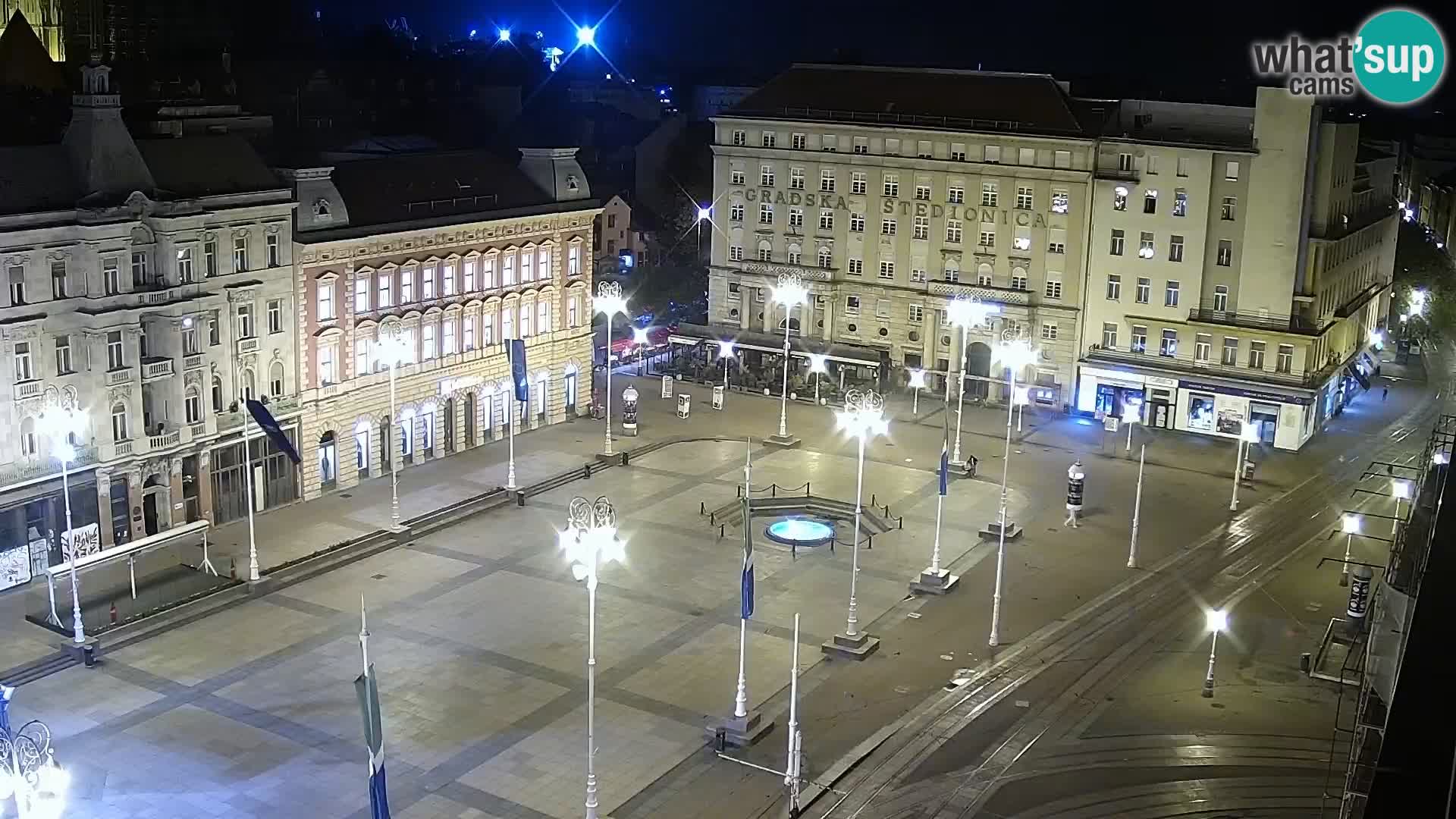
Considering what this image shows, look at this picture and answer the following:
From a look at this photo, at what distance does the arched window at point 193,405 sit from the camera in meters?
57.2

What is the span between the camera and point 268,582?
2055 inches

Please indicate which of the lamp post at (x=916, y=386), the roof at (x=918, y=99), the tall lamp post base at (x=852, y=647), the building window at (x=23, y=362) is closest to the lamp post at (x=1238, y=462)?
the lamp post at (x=916, y=386)

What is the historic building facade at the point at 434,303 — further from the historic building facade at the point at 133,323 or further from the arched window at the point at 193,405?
the arched window at the point at 193,405

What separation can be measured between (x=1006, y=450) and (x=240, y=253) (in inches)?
1326

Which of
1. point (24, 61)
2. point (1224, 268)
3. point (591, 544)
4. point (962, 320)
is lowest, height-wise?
point (962, 320)

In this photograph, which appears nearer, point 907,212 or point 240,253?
point 240,253

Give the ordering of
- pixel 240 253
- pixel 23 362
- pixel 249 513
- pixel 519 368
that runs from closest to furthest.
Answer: pixel 23 362 → pixel 249 513 → pixel 240 253 → pixel 519 368

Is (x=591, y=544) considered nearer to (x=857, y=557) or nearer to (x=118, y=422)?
(x=857, y=557)

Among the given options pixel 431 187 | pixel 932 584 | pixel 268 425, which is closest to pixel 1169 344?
pixel 932 584

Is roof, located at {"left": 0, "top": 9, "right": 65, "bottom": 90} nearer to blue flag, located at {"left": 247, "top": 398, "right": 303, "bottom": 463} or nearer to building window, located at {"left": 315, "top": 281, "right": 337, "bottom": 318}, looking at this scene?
building window, located at {"left": 315, "top": 281, "right": 337, "bottom": 318}

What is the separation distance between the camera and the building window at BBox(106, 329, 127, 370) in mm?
54000

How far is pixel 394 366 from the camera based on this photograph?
6047 cm

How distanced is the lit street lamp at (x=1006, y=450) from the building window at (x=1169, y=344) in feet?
22.7

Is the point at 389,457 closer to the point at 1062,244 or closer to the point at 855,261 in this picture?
the point at 855,261
